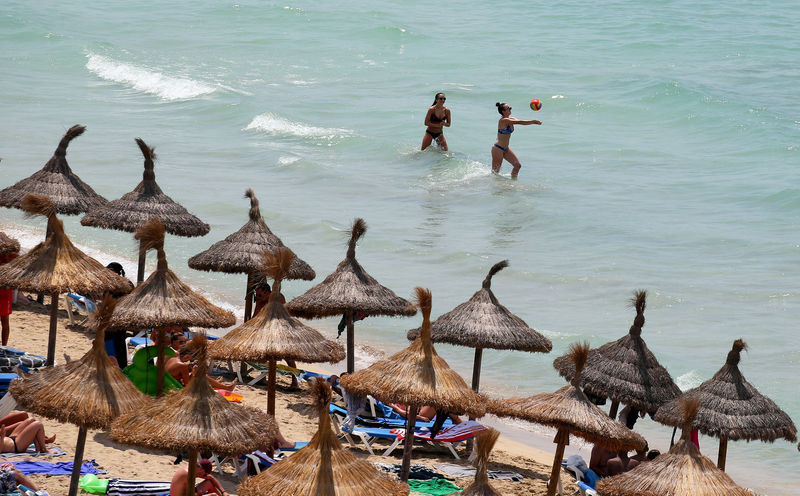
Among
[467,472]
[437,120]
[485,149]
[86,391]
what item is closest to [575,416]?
[467,472]

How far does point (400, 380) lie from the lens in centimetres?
745

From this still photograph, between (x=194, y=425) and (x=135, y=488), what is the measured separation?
1654mm

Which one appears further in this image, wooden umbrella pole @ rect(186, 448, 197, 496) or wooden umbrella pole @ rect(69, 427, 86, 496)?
wooden umbrella pole @ rect(69, 427, 86, 496)

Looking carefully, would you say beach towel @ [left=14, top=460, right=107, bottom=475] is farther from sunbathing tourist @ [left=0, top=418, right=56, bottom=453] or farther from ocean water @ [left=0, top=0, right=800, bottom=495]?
ocean water @ [left=0, top=0, right=800, bottom=495]

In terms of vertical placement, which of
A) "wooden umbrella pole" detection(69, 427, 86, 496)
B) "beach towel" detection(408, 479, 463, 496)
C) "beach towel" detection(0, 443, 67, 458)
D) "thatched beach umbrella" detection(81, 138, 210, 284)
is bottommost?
"beach towel" detection(408, 479, 463, 496)

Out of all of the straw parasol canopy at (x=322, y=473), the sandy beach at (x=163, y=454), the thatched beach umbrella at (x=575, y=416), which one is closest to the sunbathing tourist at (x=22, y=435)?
the sandy beach at (x=163, y=454)

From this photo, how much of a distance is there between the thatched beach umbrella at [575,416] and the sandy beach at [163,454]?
4.56 feet

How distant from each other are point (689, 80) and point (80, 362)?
28.4m

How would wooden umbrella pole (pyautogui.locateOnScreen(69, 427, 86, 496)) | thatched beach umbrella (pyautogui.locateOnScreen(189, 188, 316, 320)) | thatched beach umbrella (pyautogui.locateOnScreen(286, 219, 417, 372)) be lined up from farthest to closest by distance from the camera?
thatched beach umbrella (pyautogui.locateOnScreen(189, 188, 316, 320)) → thatched beach umbrella (pyautogui.locateOnScreen(286, 219, 417, 372)) → wooden umbrella pole (pyautogui.locateOnScreen(69, 427, 86, 496))

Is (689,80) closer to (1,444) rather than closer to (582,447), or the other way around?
(582,447)

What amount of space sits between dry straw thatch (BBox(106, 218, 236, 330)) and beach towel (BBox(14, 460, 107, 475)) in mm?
1188

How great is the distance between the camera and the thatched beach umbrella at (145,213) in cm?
1181

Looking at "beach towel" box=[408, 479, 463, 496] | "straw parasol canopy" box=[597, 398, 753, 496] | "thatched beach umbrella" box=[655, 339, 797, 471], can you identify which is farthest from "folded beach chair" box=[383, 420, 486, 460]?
"straw parasol canopy" box=[597, 398, 753, 496]

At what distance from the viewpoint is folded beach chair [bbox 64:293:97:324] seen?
40.8ft
